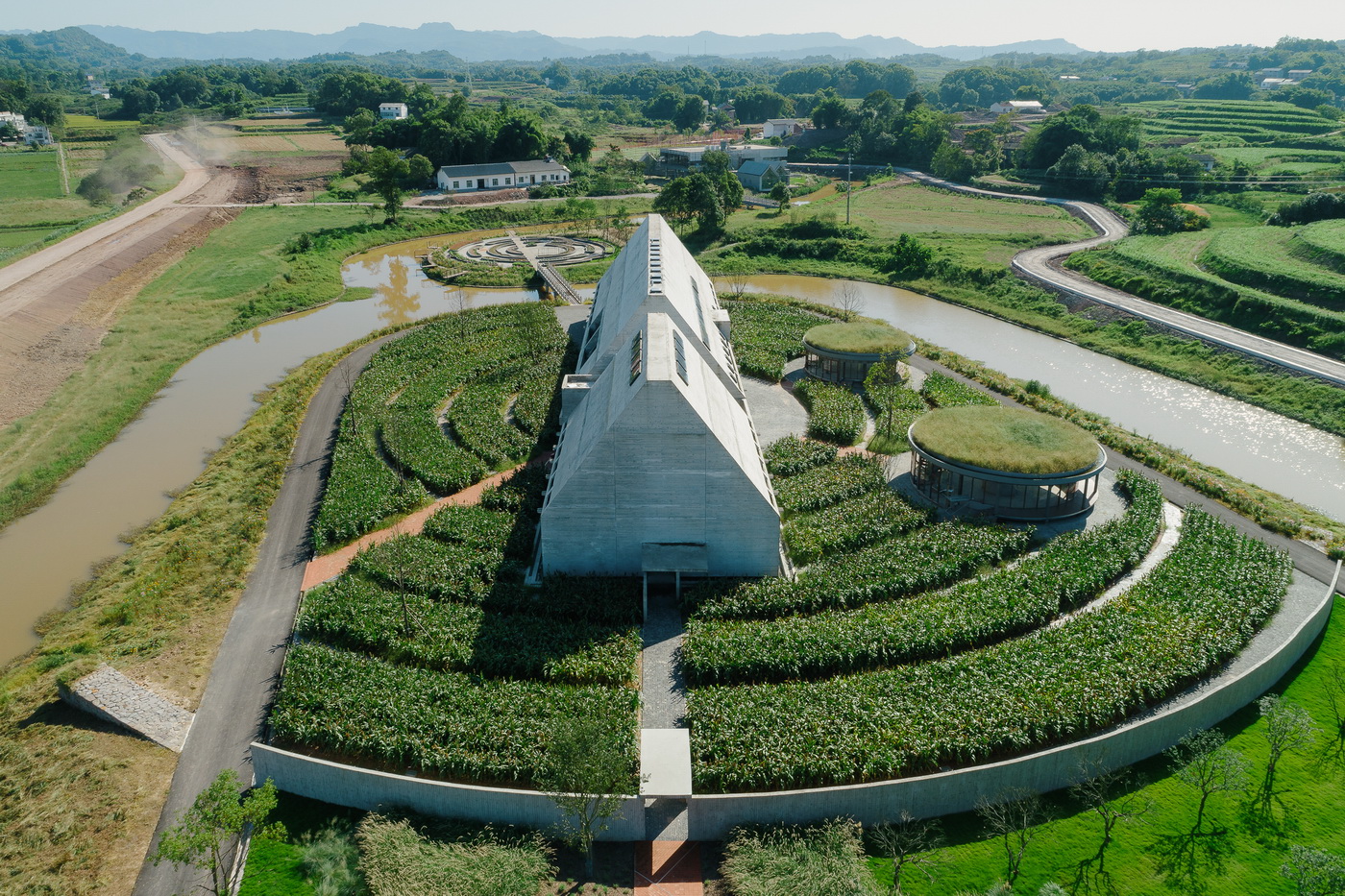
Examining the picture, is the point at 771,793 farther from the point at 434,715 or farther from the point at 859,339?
the point at 859,339

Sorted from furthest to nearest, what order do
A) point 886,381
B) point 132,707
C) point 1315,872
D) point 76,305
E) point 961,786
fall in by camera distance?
1. point 76,305
2. point 886,381
3. point 132,707
4. point 961,786
5. point 1315,872

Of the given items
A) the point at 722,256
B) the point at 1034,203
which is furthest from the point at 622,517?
the point at 1034,203

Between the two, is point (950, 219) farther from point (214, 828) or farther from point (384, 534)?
point (214, 828)

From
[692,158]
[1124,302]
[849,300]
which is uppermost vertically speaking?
[692,158]

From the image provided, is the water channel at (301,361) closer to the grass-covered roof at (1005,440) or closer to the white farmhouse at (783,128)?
the grass-covered roof at (1005,440)

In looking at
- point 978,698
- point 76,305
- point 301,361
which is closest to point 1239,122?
point 301,361

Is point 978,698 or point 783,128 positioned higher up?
point 783,128

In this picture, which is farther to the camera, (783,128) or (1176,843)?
(783,128)

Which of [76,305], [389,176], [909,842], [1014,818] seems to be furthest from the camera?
[389,176]

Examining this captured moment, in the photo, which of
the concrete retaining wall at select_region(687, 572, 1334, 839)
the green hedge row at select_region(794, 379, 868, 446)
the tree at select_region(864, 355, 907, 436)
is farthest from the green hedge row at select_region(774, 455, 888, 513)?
the concrete retaining wall at select_region(687, 572, 1334, 839)
